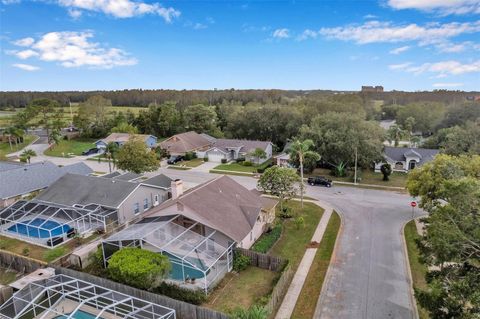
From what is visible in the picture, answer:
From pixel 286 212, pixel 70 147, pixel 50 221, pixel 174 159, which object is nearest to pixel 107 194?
pixel 50 221

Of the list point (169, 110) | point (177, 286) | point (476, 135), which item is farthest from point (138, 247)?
point (169, 110)

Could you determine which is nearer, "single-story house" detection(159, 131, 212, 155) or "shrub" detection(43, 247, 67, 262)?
"shrub" detection(43, 247, 67, 262)

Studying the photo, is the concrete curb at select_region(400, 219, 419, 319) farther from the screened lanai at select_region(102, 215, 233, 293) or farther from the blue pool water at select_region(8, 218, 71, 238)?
the blue pool water at select_region(8, 218, 71, 238)

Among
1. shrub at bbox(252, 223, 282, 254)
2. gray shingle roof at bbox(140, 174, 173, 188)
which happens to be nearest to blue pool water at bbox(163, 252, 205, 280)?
shrub at bbox(252, 223, 282, 254)

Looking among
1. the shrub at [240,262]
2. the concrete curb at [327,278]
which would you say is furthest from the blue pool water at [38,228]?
the concrete curb at [327,278]

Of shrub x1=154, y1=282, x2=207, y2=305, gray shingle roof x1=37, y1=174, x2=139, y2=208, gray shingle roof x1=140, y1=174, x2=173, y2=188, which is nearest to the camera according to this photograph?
shrub x1=154, y1=282, x2=207, y2=305

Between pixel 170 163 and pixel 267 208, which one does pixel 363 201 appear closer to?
pixel 267 208

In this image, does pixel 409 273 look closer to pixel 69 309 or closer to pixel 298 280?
pixel 298 280
